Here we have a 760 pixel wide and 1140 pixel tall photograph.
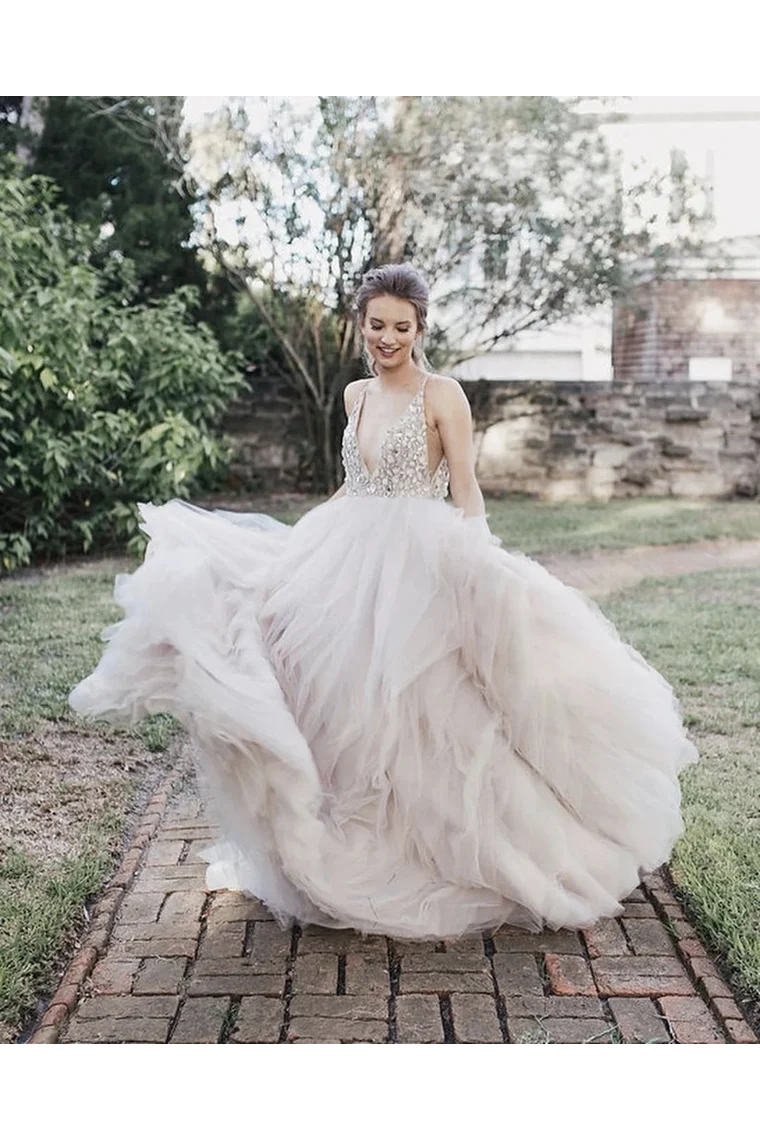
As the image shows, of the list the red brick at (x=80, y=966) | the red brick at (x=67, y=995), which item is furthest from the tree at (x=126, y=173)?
the red brick at (x=67, y=995)

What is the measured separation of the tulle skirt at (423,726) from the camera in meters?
2.46

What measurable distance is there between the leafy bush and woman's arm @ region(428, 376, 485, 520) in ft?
15.1

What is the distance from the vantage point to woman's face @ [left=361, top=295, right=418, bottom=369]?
2674 millimetres

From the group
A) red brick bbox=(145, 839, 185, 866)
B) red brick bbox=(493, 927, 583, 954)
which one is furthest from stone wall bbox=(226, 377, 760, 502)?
red brick bbox=(493, 927, 583, 954)

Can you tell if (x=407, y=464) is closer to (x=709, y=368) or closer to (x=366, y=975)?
(x=366, y=975)

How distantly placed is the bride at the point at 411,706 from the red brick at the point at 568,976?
0.38ft

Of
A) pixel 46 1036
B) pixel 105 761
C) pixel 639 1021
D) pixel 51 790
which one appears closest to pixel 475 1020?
pixel 639 1021

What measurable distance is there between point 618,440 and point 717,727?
287 inches

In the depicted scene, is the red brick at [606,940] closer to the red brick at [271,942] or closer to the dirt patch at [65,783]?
the red brick at [271,942]

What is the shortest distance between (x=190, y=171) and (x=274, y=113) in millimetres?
896

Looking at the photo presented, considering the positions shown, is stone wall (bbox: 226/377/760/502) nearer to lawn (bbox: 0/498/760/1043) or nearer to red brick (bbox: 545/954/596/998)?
lawn (bbox: 0/498/760/1043)

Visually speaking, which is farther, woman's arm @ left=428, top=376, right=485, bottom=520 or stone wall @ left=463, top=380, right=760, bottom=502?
stone wall @ left=463, top=380, right=760, bottom=502

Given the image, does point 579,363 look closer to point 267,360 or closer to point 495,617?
point 267,360
